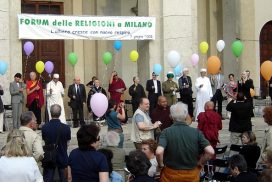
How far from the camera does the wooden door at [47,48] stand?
2345 centimetres

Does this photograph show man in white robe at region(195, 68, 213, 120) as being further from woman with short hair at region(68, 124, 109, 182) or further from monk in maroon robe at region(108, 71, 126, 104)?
woman with short hair at region(68, 124, 109, 182)

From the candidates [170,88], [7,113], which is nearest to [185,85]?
[170,88]

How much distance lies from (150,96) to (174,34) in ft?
8.76

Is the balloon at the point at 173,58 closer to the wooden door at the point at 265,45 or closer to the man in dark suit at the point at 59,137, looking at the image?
the wooden door at the point at 265,45

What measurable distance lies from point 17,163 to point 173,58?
42.1ft

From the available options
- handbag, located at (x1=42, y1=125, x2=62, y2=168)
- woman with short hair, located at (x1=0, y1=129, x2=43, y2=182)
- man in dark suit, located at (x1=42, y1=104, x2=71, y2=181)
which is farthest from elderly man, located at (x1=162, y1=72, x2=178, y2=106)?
woman with short hair, located at (x1=0, y1=129, x2=43, y2=182)

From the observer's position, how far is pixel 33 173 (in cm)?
680

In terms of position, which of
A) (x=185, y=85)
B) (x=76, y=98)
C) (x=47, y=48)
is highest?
(x=47, y=48)

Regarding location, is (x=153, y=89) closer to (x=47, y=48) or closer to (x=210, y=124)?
(x=47, y=48)

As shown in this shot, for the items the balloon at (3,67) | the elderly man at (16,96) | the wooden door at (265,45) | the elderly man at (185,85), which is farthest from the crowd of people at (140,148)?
the wooden door at (265,45)

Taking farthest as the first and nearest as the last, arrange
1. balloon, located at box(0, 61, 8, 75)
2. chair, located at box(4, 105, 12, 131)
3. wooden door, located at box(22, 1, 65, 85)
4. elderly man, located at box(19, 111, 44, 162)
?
wooden door, located at box(22, 1, 65, 85) → chair, located at box(4, 105, 12, 131) → balloon, located at box(0, 61, 8, 75) → elderly man, located at box(19, 111, 44, 162)

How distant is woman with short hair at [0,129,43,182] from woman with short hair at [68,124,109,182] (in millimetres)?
435

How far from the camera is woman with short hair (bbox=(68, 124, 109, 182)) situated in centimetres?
676

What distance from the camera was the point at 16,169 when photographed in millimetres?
6707
